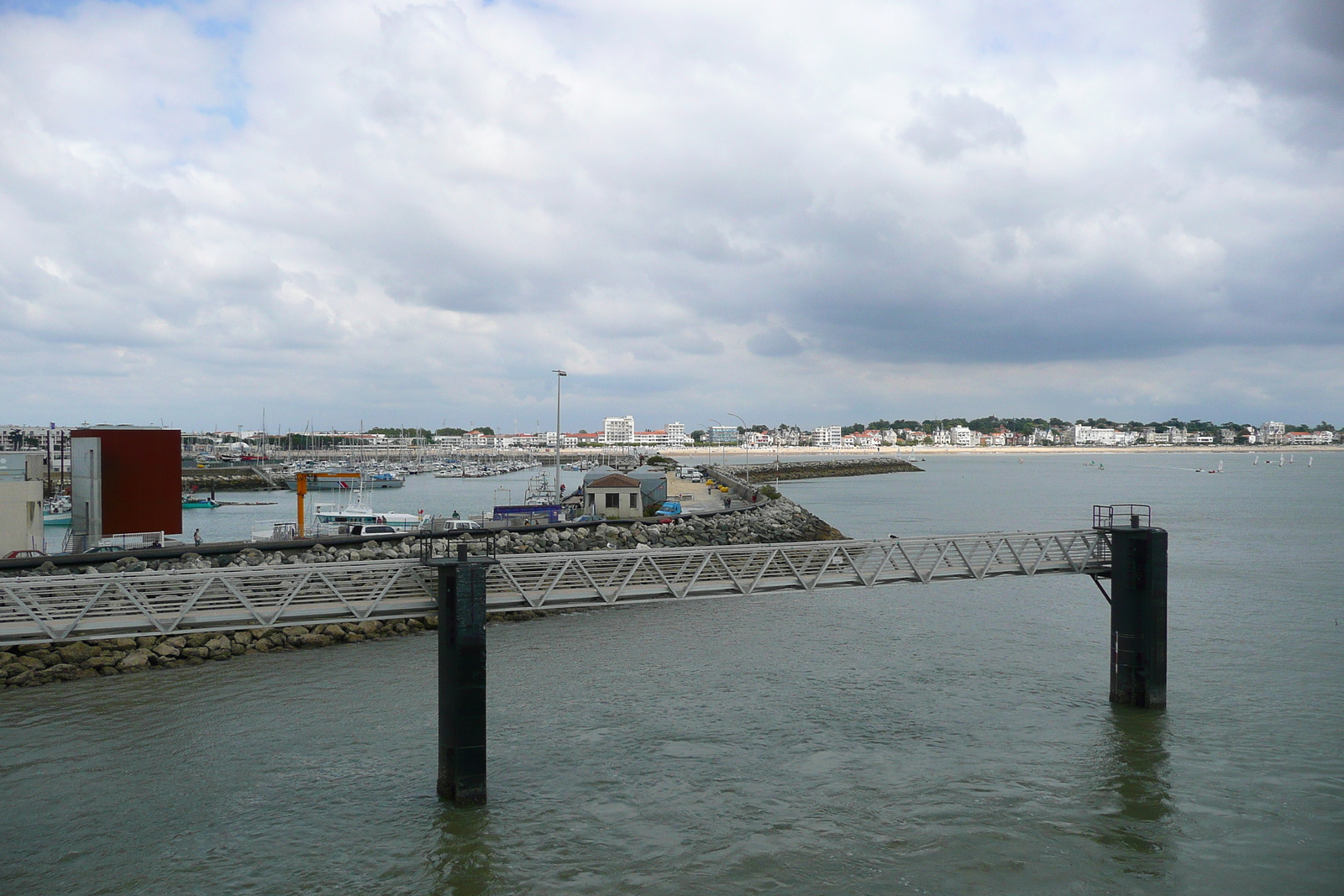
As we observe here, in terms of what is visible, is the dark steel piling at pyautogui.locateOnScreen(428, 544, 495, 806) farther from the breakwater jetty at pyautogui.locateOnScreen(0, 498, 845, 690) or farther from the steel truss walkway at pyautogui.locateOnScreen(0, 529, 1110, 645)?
the breakwater jetty at pyautogui.locateOnScreen(0, 498, 845, 690)

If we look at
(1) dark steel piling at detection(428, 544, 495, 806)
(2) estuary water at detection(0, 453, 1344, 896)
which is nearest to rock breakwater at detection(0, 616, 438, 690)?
(2) estuary water at detection(0, 453, 1344, 896)

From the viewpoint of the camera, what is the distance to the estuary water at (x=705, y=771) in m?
13.5

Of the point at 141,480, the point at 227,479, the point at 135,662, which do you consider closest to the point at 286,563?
the point at 135,662

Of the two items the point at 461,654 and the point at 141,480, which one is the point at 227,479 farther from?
the point at 461,654

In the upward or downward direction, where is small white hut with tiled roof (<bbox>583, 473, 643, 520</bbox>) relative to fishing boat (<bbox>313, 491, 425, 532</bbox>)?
upward

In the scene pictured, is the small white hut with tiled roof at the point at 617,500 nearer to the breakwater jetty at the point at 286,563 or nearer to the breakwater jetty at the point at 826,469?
the breakwater jetty at the point at 286,563

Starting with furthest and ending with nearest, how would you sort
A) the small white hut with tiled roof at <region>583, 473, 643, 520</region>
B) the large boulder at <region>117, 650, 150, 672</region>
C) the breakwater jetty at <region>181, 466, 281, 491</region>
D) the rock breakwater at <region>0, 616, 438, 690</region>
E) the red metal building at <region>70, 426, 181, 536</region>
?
the breakwater jetty at <region>181, 466, 281, 491</region>, the small white hut with tiled roof at <region>583, 473, 643, 520</region>, the red metal building at <region>70, 426, 181, 536</region>, the large boulder at <region>117, 650, 150, 672</region>, the rock breakwater at <region>0, 616, 438, 690</region>

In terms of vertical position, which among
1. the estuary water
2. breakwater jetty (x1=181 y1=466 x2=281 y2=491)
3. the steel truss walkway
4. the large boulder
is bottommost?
the estuary water

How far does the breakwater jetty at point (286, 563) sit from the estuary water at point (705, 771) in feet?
3.42

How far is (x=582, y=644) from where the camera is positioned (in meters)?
27.3

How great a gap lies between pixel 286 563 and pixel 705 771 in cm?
1542

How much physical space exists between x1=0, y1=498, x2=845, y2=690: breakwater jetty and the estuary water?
1041 mm

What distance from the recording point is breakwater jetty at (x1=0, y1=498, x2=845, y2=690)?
22859 millimetres

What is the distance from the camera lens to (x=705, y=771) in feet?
55.6
